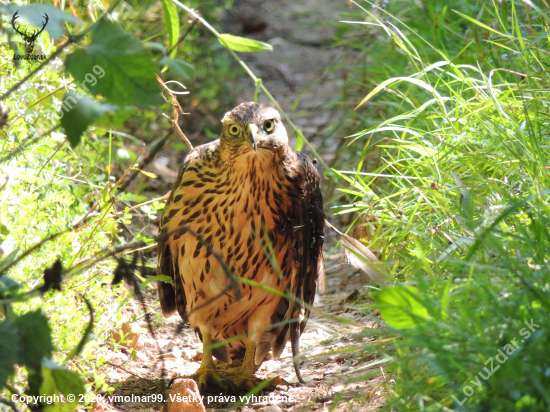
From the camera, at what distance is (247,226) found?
295 cm

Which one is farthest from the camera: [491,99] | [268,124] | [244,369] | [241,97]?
[241,97]

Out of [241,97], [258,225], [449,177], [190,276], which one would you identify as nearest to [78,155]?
[190,276]

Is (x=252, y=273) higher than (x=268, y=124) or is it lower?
lower

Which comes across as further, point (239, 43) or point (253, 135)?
point (253, 135)

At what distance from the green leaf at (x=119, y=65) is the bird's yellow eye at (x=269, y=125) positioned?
5.20ft

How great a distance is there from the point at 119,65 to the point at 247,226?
1672 millimetres

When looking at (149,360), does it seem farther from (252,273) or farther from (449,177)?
(449,177)

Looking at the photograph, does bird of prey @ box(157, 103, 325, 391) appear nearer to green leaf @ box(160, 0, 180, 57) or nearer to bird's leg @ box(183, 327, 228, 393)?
bird's leg @ box(183, 327, 228, 393)

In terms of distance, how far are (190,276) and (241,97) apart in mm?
4275

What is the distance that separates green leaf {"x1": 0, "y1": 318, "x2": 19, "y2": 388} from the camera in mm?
1345

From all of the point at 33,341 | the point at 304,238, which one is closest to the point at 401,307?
the point at 33,341

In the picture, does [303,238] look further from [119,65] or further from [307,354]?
[119,65]

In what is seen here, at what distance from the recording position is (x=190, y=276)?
122 inches

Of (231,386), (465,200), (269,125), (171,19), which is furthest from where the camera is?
(231,386)
